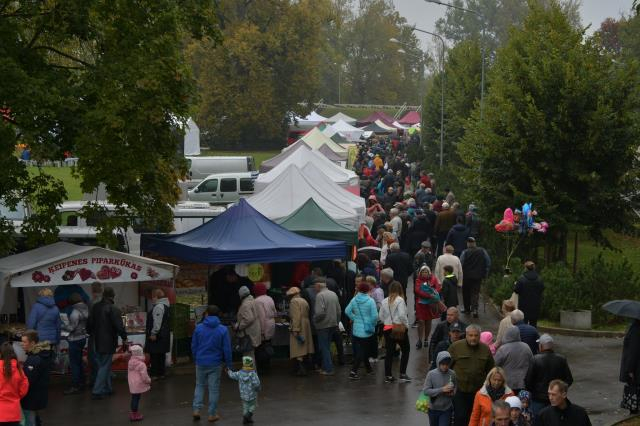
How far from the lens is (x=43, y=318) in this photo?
16453mm

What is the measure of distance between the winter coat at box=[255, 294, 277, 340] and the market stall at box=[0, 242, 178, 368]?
4.86 feet

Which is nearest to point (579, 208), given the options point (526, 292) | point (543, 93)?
point (543, 93)

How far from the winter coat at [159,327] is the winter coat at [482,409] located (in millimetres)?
6586

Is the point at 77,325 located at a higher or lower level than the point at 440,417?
higher

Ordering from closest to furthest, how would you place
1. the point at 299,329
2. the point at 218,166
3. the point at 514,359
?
the point at 514,359
the point at 299,329
the point at 218,166

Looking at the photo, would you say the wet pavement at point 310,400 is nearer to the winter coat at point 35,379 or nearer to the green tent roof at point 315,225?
the winter coat at point 35,379

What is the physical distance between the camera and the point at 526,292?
64.2 ft

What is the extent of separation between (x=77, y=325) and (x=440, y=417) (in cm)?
638

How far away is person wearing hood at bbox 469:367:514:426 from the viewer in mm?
12195

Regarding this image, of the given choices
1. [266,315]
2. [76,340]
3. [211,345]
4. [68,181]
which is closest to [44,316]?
[76,340]

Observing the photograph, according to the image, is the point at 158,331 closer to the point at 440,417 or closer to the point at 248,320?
the point at 248,320

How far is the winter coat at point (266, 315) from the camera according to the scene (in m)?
18.0

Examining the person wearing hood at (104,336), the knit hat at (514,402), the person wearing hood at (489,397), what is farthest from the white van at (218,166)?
the knit hat at (514,402)

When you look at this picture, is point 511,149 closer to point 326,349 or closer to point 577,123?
point 577,123
